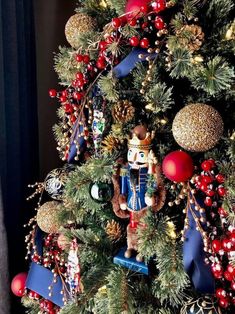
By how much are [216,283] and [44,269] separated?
1.53 feet

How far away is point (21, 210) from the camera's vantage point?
1.32 metres

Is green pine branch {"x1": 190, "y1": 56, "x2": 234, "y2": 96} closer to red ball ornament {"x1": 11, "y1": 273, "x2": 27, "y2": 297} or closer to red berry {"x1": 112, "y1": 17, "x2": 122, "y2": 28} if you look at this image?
red berry {"x1": 112, "y1": 17, "x2": 122, "y2": 28}

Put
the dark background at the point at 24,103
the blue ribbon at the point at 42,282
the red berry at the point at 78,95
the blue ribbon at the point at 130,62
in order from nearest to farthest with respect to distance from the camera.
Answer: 1. the blue ribbon at the point at 130,62
2. the red berry at the point at 78,95
3. the blue ribbon at the point at 42,282
4. the dark background at the point at 24,103

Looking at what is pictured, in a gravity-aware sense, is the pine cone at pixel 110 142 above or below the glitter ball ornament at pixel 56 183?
above

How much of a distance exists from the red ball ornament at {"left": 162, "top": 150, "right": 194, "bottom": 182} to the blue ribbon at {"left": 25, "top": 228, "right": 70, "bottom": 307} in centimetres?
46

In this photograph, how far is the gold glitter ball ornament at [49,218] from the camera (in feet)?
3.46

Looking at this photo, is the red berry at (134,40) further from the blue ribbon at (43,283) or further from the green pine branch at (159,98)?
the blue ribbon at (43,283)

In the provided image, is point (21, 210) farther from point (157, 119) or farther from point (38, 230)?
point (157, 119)

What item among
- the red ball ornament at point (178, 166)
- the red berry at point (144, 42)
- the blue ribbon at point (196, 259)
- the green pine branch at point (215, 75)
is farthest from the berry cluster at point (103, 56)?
Answer: the blue ribbon at point (196, 259)

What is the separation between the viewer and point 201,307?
77 cm

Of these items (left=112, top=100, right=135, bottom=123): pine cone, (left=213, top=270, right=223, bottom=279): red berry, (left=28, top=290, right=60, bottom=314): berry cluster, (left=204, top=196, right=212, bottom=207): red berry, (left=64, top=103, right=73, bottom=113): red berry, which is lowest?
(left=28, top=290, right=60, bottom=314): berry cluster

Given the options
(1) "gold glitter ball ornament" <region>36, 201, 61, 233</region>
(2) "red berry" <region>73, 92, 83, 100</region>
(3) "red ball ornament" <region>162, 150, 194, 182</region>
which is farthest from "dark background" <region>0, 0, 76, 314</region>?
(3) "red ball ornament" <region>162, 150, 194, 182</region>

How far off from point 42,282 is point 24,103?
570mm

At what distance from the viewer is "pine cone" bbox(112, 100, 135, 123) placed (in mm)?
852
